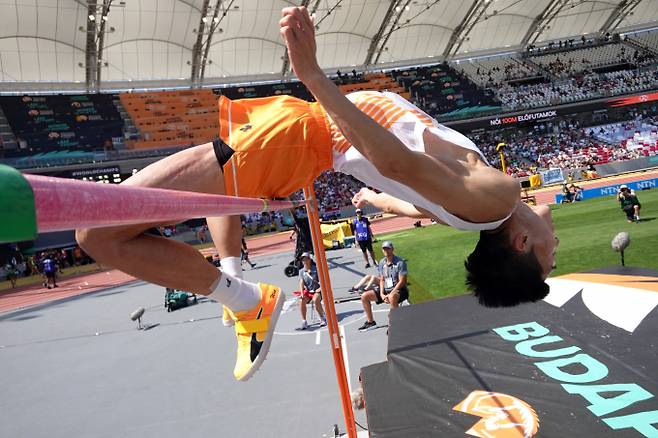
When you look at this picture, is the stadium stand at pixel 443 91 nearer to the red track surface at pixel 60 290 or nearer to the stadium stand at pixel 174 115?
the stadium stand at pixel 174 115

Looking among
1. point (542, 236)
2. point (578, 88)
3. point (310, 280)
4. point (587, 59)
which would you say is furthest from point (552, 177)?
point (542, 236)

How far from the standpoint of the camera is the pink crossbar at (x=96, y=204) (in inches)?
23.6

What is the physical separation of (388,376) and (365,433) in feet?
2.27

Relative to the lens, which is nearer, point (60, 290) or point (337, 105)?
point (337, 105)

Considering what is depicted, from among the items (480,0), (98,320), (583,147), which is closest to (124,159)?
(98,320)

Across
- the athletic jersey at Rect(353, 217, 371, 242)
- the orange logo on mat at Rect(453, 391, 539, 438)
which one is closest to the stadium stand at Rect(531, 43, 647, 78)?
the athletic jersey at Rect(353, 217, 371, 242)

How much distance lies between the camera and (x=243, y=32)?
28.1 meters

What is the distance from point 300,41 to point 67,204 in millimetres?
1047

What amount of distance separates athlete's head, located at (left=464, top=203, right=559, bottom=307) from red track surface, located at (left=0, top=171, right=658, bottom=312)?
11637 mm

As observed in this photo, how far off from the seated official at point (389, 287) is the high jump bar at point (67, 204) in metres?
6.37

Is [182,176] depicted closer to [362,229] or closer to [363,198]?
[363,198]

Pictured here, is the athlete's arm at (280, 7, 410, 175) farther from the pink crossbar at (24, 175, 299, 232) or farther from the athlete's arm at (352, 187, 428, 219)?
the athlete's arm at (352, 187, 428, 219)

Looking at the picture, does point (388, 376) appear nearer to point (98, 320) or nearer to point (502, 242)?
point (502, 242)

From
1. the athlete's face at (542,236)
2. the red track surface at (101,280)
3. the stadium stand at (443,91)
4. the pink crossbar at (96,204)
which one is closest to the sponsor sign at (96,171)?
the red track surface at (101,280)
